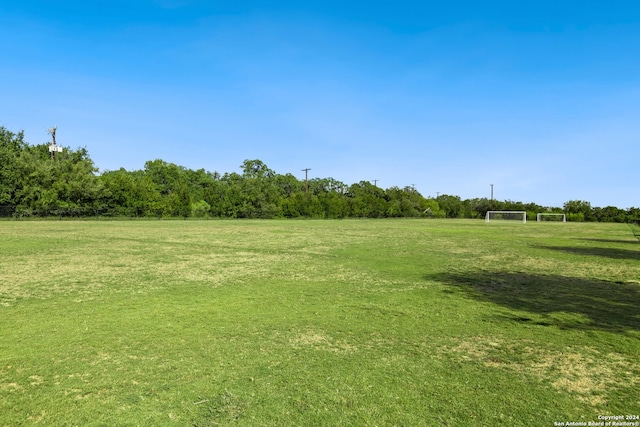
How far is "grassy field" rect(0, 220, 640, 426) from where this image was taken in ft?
10.3

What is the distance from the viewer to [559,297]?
299 inches

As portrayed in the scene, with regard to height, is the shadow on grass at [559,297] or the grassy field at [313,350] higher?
the shadow on grass at [559,297]

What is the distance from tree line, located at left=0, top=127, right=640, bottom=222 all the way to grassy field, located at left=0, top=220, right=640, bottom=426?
155 ft

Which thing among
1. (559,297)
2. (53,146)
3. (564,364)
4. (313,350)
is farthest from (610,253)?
(53,146)

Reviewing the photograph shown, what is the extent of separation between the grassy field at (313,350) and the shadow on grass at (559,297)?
5 centimetres

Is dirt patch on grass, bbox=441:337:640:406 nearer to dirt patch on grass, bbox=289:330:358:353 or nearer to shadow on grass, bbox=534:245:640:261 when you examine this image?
dirt patch on grass, bbox=289:330:358:353

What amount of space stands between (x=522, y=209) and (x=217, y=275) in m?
85.5

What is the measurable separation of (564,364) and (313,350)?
106 inches

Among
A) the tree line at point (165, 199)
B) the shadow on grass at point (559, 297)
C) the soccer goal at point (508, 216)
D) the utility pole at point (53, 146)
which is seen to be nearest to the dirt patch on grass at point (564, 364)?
the shadow on grass at point (559, 297)

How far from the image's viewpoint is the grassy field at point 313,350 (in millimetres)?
3152

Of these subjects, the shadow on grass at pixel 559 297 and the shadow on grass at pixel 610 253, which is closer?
the shadow on grass at pixel 559 297

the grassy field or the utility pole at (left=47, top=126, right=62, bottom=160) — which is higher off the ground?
the utility pole at (left=47, top=126, right=62, bottom=160)

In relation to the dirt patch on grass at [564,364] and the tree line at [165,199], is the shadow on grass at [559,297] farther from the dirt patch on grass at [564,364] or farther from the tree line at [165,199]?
the tree line at [165,199]

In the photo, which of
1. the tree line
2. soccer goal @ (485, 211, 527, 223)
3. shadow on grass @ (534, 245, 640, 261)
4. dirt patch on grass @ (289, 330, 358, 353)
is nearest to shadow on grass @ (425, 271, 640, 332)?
dirt patch on grass @ (289, 330, 358, 353)
